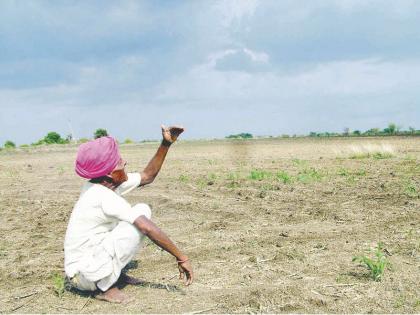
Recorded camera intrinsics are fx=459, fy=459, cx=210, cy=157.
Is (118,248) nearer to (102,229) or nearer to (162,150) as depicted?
(102,229)

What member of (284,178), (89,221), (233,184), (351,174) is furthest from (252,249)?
(351,174)

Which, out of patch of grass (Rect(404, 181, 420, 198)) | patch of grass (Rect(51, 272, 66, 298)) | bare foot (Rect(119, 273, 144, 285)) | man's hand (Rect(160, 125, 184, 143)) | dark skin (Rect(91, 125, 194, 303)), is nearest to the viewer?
dark skin (Rect(91, 125, 194, 303))

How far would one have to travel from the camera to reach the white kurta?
3814 millimetres

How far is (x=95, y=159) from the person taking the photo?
149 inches

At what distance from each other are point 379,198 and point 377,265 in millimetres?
4072

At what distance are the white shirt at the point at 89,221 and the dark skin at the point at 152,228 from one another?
0.14 meters

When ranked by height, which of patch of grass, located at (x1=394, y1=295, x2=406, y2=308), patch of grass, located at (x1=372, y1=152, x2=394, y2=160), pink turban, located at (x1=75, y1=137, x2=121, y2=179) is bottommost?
patch of grass, located at (x1=394, y1=295, x2=406, y2=308)

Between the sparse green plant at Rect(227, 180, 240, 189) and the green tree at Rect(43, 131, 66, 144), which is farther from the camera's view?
the green tree at Rect(43, 131, 66, 144)

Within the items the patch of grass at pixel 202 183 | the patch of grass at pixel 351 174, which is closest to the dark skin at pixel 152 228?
the patch of grass at pixel 202 183

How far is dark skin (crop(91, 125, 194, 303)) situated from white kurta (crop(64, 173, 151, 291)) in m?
0.10

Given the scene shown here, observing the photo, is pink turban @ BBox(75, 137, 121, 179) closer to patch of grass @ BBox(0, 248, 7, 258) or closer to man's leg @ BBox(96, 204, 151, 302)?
man's leg @ BBox(96, 204, 151, 302)

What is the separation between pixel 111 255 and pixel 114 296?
377 millimetres

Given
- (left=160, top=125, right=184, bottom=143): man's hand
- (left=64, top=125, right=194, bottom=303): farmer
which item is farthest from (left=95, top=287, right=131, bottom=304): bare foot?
(left=160, top=125, right=184, bottom=143): man's hand

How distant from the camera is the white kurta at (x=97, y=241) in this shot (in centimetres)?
381
